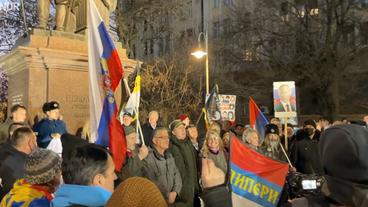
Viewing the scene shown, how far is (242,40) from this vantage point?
29.6 meters

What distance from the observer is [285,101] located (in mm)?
12516

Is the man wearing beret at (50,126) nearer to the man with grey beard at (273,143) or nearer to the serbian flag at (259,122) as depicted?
the man with grey beard at (273,143)

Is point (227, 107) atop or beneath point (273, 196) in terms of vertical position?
atop

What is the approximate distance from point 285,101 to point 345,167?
10966 mm

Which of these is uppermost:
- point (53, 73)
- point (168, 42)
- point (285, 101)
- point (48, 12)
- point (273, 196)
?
point (168, 42)

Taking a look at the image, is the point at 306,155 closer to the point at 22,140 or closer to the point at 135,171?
the point at 135,171

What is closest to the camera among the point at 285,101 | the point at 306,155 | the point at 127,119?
the point at 127,119

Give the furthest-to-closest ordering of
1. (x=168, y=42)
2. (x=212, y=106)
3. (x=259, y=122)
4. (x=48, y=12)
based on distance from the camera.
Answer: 1. (x=168, y=42)
2. (x=212, y=106)
3. (x=259, y=122)
4. (x=48, y=12)

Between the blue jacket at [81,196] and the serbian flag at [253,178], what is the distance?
3.18m

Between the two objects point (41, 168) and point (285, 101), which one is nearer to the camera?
point (41, 168)

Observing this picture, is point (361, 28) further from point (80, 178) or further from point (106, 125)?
point (80, 178)

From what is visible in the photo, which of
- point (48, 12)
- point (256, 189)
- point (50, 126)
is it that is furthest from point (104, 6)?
point (256, 189)

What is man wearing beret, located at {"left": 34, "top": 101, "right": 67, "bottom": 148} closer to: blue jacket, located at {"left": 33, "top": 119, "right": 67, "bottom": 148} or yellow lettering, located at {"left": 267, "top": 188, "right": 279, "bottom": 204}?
blue jacket, located at {"left": 33, "top": 119, "right": 67, "bottom": 148}

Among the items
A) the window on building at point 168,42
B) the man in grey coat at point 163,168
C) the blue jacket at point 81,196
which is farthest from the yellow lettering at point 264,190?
the window on building at point 168,42
